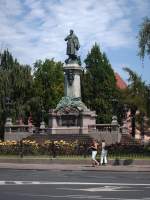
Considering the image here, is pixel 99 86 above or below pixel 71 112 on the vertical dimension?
above

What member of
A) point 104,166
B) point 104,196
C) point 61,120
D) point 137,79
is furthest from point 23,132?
point 104,196

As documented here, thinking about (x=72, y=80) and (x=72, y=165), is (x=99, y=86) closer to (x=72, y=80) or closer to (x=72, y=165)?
(x=72, y=80)

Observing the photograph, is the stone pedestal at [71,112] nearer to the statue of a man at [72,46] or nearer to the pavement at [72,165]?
the statue of a man at [72,46]

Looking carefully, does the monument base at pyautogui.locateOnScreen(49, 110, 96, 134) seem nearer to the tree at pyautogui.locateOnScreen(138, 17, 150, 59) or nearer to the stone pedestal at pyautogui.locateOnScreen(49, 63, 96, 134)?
the stone pedestal at pyautogui.locateOnScreen(49, 63, 96, 134)

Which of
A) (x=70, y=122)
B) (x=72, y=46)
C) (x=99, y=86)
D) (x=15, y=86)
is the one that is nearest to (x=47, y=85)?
(x=99, y=86)

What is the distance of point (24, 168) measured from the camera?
30078 mm

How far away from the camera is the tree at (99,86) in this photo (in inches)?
3137

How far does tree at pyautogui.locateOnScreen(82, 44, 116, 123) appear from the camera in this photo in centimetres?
7969

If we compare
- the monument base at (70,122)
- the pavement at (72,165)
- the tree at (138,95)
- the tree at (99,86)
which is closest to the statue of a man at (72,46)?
the monument base at (70,122)

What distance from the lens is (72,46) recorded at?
55.2m

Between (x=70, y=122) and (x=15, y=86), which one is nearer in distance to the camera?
(x=70, y=122)

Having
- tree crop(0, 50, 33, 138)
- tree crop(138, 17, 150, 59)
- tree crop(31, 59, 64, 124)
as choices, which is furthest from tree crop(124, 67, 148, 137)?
tree crop(31, 59, 64, 124)

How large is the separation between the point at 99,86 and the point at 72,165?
50.1m

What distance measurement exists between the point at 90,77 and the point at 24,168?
171ft
